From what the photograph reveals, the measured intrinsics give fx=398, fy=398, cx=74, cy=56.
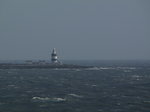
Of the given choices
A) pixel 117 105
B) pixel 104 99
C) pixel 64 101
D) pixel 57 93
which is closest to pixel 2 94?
pixel 57 93

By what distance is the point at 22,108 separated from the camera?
175 feet

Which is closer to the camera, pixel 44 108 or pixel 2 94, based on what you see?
pixel 44 108

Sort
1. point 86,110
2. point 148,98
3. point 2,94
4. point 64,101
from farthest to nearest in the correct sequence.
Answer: point 2,94 < point 148,98 < point 64,101 < point 86,110

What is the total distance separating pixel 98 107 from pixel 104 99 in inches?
332

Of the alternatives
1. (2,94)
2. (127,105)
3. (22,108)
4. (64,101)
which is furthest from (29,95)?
(127,105)

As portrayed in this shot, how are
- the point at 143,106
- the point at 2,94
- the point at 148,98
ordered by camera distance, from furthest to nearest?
the point at 2,94
the point at 148,98
the point at 143,106

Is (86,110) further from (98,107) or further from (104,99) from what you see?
(104,99)

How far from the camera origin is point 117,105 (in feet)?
184

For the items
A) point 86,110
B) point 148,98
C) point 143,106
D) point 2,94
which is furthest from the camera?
point 2,94

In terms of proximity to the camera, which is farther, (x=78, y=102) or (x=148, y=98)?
(x=148, y=98)

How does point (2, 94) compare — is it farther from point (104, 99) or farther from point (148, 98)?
point (148, 98)

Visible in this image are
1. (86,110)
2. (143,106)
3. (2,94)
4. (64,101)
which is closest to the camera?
(86,110)

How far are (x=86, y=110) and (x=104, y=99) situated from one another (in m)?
11.1

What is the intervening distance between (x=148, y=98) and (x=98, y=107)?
45.0 ft
